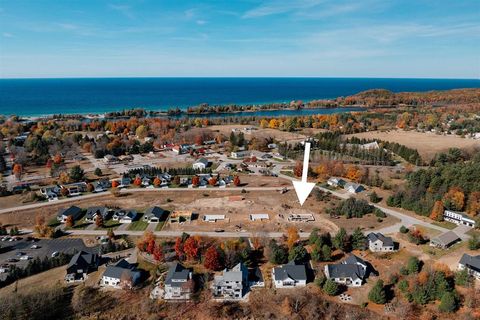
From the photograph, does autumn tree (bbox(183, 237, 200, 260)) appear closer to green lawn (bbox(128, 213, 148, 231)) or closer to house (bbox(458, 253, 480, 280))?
green lawn (bbox(128, 213, 148, 231))

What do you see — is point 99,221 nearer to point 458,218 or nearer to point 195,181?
point 195,181

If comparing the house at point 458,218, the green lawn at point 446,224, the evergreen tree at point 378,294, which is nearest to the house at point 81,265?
the evergreen tree at point 378,294

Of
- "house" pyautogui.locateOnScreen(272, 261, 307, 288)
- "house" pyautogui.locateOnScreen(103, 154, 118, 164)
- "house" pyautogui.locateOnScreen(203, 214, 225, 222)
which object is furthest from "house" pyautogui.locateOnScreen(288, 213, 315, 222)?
"house" pyautogui.locateOnScreen(103, 154, 118, 164)

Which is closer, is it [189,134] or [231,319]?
[231,319]

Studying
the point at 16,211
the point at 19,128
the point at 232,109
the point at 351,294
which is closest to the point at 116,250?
the point at 16,211

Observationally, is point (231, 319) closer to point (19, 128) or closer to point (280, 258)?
point (280, 258)

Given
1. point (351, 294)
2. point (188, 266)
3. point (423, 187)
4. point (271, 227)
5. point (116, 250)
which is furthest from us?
point (423, 187)

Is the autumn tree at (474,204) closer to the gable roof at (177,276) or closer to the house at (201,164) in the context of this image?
the gable roof at (177,276)
